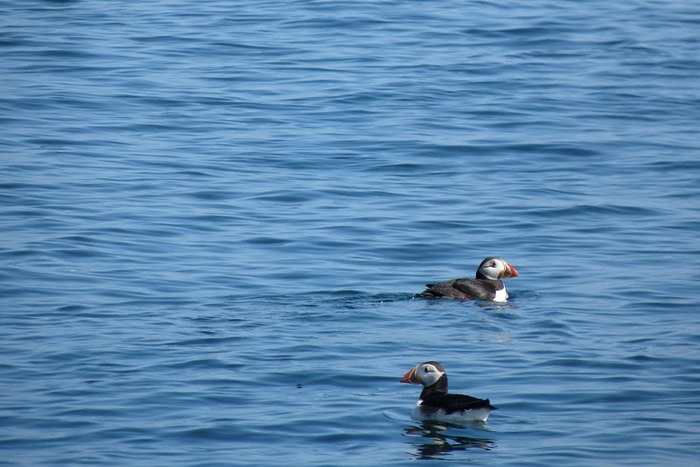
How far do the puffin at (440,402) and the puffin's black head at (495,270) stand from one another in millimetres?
3802

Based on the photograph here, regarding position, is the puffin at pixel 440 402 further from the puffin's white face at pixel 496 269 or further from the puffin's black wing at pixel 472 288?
the puffin's white face at pixel 496 269

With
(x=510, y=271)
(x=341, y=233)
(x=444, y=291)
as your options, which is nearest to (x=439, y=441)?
(x=444, y=291)

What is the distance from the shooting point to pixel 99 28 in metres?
30.5

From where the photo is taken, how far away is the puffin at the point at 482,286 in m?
13.9

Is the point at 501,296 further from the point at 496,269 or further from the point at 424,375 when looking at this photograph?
the point at 424,375

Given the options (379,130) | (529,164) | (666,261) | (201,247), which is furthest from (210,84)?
(666,261)

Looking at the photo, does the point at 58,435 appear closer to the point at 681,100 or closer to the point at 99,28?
the point at 681,100

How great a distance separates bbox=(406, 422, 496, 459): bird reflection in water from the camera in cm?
970

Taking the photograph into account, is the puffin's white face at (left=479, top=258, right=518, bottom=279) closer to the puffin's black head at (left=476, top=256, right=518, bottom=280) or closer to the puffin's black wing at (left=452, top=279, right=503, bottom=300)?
the puffin's black head at (left=476, top=256, right=518, bottom=280)

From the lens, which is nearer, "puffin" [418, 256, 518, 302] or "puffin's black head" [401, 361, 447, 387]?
"puffin's black head" [401, 361, 447, 387]

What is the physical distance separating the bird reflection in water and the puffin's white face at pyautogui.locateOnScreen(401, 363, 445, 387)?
1.56ft

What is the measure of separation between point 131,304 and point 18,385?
2761mm

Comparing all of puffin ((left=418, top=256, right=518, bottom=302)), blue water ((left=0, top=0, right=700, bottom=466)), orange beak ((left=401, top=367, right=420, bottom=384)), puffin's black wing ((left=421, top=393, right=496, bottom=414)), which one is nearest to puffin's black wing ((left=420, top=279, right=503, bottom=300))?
puffin ((left=418, top=256, right=518, bottom=302))

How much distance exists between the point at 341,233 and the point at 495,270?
2.89 m
